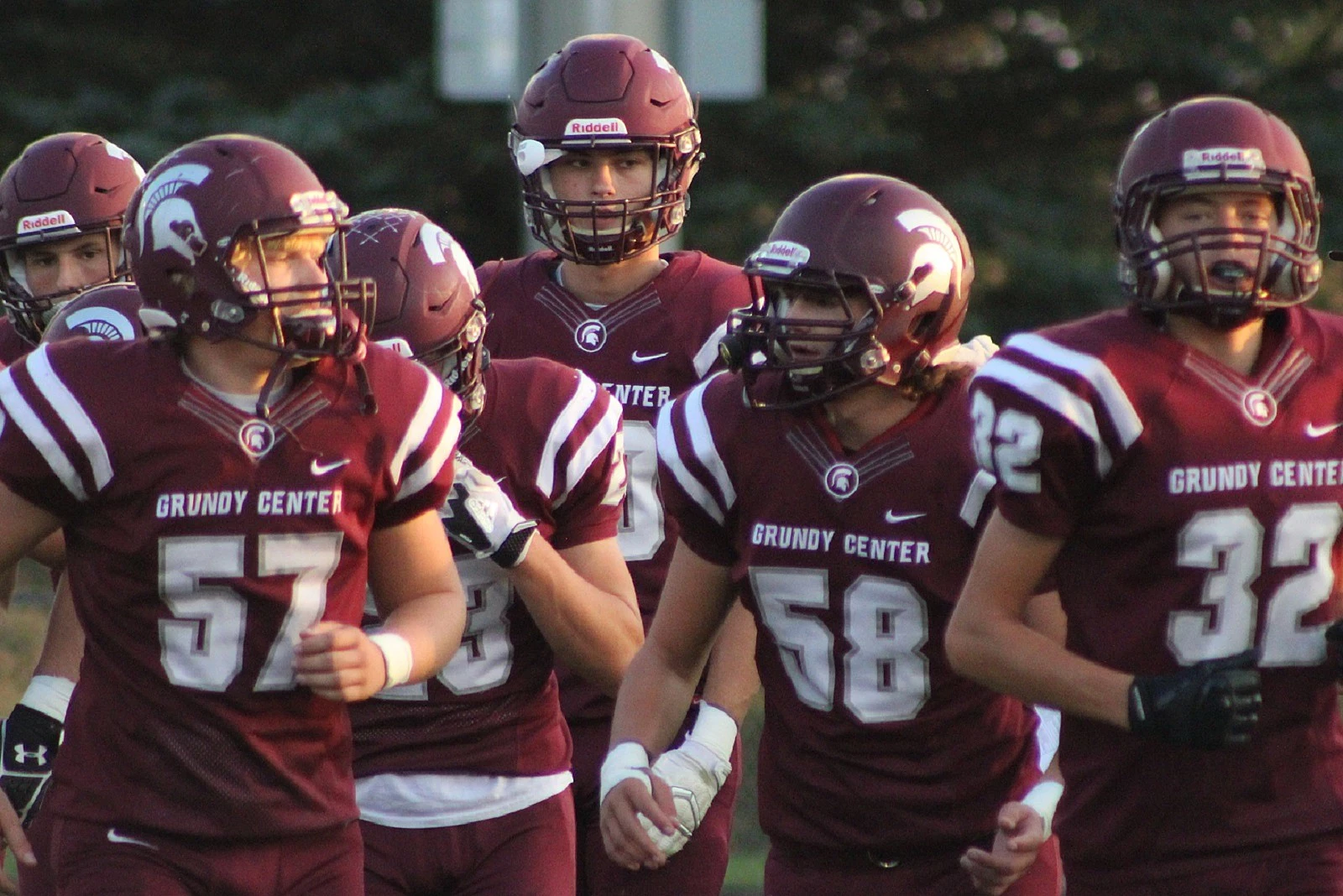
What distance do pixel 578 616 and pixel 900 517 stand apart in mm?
705

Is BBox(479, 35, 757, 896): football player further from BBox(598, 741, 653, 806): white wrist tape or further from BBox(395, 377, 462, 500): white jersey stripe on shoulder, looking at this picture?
BBox(395, 377, 462, 500): white jersey stripe on shoulder

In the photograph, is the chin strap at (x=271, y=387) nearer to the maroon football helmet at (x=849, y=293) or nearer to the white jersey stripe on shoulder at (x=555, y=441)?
the maroon football helmet at (x=849, y=293)

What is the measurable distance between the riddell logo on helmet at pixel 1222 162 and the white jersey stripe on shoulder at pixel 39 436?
1.71 meters

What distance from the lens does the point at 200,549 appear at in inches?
141

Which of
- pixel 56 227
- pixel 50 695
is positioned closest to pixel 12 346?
pixel 56 227

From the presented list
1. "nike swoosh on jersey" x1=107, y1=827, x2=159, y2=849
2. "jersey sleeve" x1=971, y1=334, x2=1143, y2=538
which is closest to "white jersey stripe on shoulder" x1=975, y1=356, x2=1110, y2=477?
"jersey sleeve" x1=971, y1=334, x2=1143, y2=538

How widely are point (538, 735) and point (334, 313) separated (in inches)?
47.5

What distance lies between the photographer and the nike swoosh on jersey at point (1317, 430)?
3447 mm

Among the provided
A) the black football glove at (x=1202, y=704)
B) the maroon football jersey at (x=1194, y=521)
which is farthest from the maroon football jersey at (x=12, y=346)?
the black football glove at (x=1202, y=704)

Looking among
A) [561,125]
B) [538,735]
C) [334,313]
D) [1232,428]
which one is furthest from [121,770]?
[561,125]

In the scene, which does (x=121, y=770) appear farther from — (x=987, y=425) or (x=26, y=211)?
(x=26, y=211)

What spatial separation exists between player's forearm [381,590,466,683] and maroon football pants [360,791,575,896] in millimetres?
665

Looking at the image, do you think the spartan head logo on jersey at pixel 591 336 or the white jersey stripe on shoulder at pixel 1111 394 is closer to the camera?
the white jersey stripe on shoulder at pixel 1111 394

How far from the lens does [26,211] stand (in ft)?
18.4
